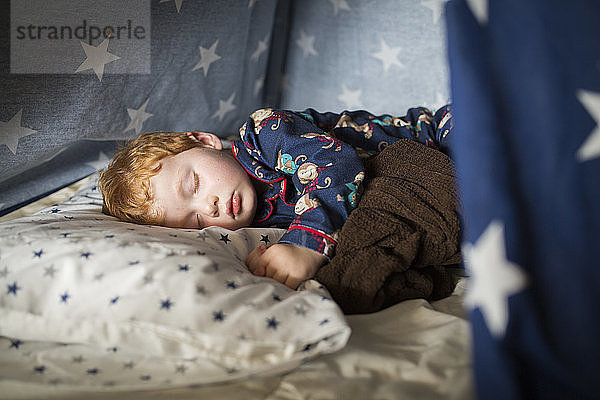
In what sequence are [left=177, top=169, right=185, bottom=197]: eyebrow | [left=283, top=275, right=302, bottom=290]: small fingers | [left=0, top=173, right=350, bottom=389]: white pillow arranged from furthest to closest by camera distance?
[left=177, top=169, right=185, bottom=197]: eyebrow, [left=283, top=275, right=302, bottom=290]: small fingers, [left=0, top=173, right=350, bottom=389]: white pillow

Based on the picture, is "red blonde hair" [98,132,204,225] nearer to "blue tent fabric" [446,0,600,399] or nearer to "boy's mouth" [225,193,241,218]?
"boy's mouth" [225,193,241,218]

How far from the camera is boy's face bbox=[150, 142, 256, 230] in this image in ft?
3.49

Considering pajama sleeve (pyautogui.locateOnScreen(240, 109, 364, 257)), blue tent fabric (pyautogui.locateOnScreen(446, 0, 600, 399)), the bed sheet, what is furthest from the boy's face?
blue tent fabric (pyautogui.locateOnScreen(446, 0, 600, 399))

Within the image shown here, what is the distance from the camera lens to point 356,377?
0.68 metres

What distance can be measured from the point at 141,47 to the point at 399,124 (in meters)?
0.68

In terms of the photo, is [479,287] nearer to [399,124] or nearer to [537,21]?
[537,21]

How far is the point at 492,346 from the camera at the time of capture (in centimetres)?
55

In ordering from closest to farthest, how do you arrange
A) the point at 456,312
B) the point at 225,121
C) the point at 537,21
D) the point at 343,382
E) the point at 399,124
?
1. the point at 537,21
2. the point at 343,382
3. the point at 456,312
4. the point at 399,124
5. the point at 225,121

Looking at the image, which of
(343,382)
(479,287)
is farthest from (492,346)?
(343,382)

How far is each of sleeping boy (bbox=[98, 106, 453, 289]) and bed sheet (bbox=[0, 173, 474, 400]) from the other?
0.21 meters

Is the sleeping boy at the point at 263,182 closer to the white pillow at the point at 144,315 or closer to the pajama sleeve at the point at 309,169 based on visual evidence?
the pajama sleeve at the point at 309,169

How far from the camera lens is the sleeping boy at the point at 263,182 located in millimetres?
953

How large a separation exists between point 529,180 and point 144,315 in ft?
1.62

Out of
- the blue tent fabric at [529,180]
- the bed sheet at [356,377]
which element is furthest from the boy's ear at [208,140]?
the blue tent fabric at [529,180]
